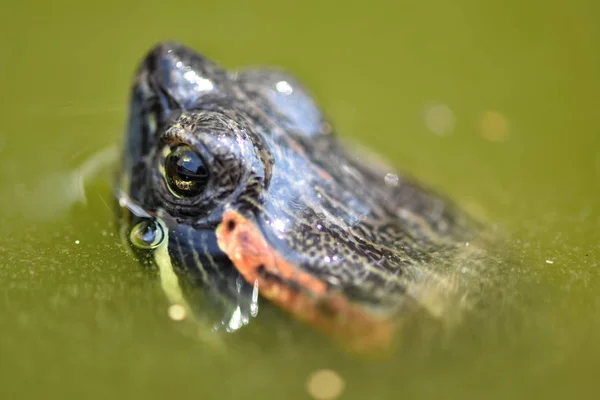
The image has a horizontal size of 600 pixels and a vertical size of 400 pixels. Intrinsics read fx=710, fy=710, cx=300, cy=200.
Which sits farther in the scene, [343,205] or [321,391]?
[343,205]

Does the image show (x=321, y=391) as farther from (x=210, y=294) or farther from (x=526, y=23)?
(x=526, y=23)

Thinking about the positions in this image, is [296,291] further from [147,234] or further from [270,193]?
[147,234]

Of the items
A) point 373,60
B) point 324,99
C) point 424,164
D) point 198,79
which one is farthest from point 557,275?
point 373,60

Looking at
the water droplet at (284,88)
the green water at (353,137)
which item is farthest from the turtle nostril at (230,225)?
the water droplet at (284,88)

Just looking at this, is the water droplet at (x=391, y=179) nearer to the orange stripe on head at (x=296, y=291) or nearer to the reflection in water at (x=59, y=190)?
the orange stripe on head at (x=296, y=291)

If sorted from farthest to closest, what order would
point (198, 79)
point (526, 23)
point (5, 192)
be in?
1. point (526, 23)
2. point (5, 192)
3. point (198, 79)

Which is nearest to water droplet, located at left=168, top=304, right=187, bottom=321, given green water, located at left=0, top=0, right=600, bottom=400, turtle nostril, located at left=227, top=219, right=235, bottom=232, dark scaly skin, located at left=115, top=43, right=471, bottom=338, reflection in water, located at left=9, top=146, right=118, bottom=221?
green water, located at left=0, top=0, right=600, bottom=400
